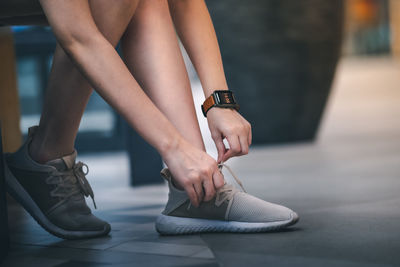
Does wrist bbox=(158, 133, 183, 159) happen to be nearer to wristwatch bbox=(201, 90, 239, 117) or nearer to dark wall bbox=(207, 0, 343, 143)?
wristwatch bbox=(201, 90, 239, 117)

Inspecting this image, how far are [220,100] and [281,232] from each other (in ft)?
0.75


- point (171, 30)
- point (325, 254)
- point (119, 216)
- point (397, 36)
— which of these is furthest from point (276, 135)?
point (397, 36)

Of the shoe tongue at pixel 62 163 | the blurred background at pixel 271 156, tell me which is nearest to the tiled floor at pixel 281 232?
the blurred background at pixel 271 156

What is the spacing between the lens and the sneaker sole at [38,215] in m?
0.86

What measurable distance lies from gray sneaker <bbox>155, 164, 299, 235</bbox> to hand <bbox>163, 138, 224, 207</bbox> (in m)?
0.10

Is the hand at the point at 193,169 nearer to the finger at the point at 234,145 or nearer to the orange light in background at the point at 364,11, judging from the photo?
the finger at the point at 234,145

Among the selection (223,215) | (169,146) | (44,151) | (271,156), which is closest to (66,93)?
Result: (44,151)

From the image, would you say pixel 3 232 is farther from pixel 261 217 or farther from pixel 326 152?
pixel 326 152

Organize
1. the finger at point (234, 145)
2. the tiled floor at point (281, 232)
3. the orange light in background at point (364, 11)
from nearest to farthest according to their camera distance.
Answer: the tiled floor at point (281, 232), the finger at point (234, 145), the orange light in background at point (364, 11)

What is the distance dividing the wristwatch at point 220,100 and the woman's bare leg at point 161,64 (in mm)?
27

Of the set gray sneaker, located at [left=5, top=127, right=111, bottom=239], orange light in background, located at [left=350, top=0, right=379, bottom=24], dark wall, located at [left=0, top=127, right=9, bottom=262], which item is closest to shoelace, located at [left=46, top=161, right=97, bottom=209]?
gray sneaker, located at [left=5, top=127, right=111, bottom=239]

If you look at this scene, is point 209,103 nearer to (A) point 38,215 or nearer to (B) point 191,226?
(B) point 191,226

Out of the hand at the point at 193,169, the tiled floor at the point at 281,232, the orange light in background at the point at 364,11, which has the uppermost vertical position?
the orange light in background at the point at 364,11

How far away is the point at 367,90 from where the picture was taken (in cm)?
671
